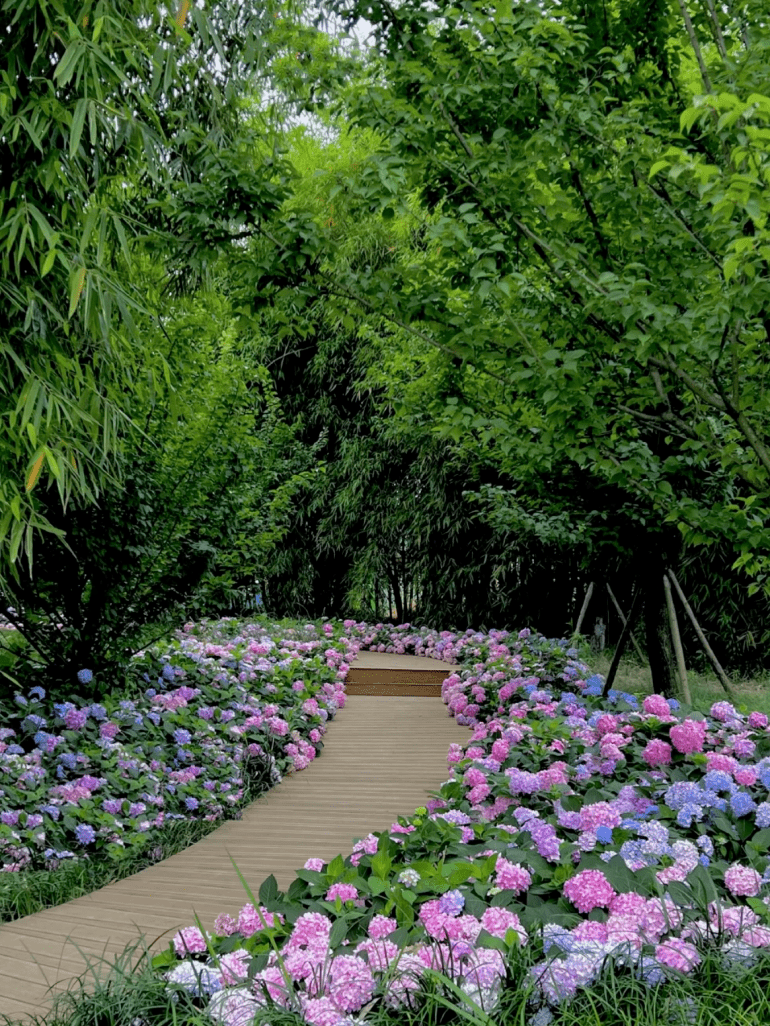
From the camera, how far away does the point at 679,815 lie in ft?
5.79

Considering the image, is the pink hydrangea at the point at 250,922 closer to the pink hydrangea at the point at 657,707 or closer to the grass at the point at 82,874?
the grass at the point at 82,874

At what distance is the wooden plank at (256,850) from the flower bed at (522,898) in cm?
32

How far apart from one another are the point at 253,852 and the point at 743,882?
5.30ft

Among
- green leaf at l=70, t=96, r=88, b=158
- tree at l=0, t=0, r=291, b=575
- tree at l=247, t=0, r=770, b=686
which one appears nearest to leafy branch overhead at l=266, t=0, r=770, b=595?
tree at l=247, t=0, r=770, b=686

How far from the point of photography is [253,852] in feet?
8.63

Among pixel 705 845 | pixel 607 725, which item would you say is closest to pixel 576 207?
pixel 607 725

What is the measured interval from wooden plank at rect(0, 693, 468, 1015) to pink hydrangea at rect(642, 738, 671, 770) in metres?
0.97

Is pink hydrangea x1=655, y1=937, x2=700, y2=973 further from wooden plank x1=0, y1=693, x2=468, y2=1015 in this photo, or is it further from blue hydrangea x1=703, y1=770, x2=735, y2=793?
Answer: wooden plank x1=0, y1=693, x2=468, y2=1015

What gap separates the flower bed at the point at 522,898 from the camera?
125 cm

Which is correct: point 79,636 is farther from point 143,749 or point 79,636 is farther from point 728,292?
point 728,292

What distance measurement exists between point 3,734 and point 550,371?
2.26m

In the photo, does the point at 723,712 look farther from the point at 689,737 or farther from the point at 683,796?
the point at 683,796

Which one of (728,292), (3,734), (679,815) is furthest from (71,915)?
(728,292)

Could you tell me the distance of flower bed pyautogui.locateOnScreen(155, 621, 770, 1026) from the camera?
125cm
